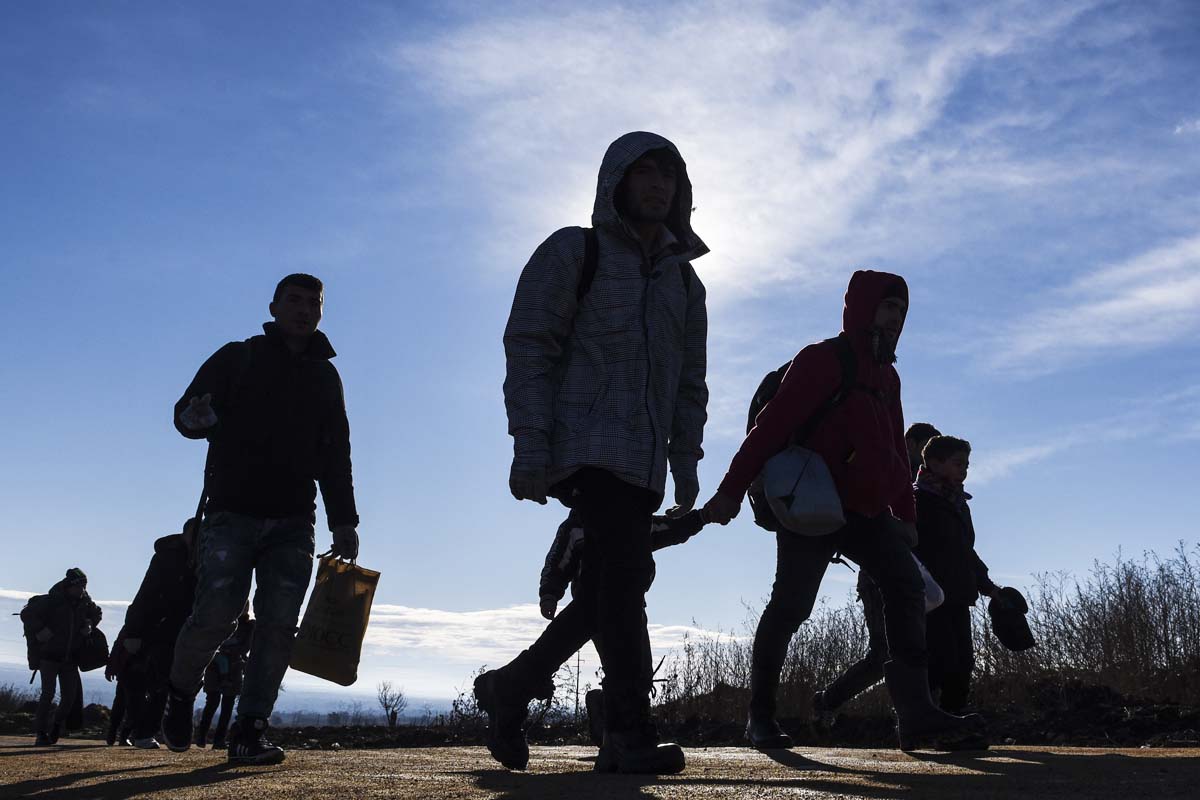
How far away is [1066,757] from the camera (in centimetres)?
516

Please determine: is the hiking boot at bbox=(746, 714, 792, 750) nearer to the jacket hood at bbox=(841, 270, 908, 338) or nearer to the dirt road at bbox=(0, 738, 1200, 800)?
the dirt road at bbox=(0, 738, 1200, 800)

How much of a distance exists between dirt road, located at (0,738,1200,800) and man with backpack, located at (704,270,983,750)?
1.25 ft

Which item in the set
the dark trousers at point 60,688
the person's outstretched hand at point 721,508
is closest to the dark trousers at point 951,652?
the person's outstretched hand at point 721,508

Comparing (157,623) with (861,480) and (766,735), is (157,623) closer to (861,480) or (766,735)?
(766,735)

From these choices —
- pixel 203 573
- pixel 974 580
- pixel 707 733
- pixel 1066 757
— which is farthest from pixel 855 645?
pixel 203 573

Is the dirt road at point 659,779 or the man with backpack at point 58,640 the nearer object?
the dirt road at point 659,779

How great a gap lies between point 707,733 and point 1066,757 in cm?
642

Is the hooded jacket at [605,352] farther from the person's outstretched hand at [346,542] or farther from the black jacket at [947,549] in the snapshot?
the black jacket at [947,549]

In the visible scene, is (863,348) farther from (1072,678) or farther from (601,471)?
(1072,678)

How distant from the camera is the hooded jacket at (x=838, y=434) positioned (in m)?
5.11

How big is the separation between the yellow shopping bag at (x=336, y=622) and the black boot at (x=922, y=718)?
2313 mm

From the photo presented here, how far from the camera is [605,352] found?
4125 mm

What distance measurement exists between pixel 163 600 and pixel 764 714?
5149 millimetres

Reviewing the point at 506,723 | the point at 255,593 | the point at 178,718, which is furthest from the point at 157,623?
the point at 506,723
